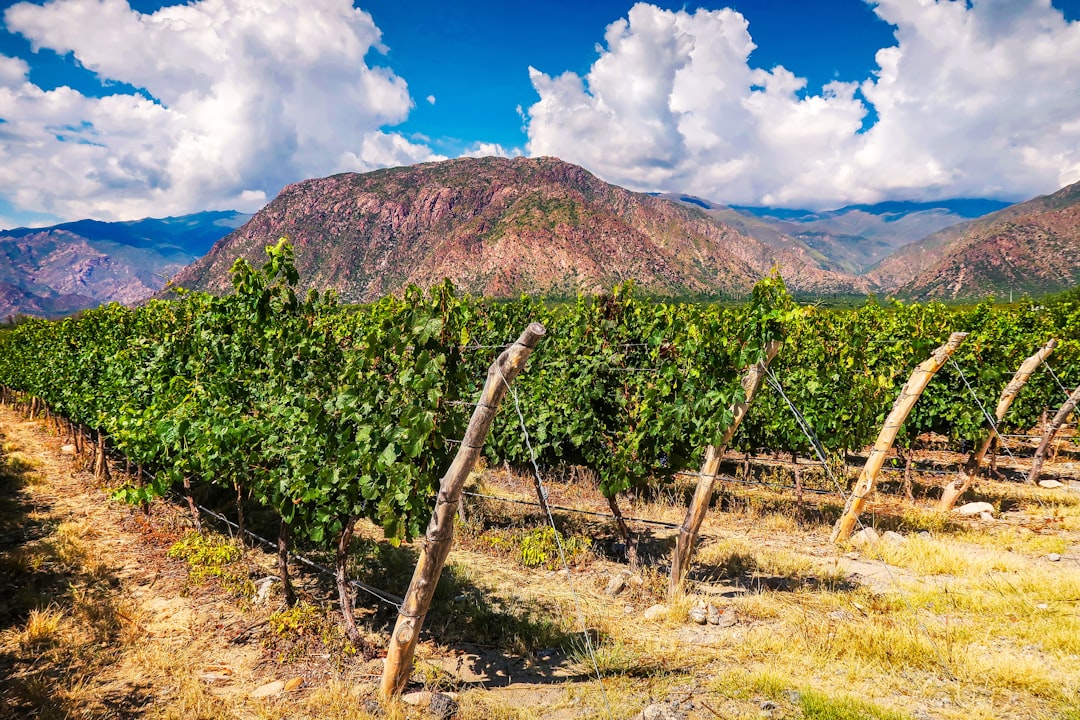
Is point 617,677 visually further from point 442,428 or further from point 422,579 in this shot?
point 442,428

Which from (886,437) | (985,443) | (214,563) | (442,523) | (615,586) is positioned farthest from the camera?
(985,443)

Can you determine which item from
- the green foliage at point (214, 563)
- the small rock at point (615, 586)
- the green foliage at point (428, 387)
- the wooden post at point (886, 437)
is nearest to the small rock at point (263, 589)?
the green foliage at point (214, 563)

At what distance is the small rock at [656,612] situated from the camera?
5645mm

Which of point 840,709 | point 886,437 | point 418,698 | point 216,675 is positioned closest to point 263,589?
point 216,675

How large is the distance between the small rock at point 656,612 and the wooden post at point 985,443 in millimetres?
6204

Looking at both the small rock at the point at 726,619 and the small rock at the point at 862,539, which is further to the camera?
the small rock at the point at 862,539

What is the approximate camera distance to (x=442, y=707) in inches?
157

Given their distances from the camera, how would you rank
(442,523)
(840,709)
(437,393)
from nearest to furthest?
(840,709) → (442,523) → (437,393)

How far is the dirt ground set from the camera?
405cm

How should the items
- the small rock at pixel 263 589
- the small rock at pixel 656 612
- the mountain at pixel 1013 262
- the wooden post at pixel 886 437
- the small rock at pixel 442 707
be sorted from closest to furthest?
the small rock at pixel 442 707, the small rock at pixel 656 612, the small rock at pixel 263 589, the wooden post at pixel 886 437, the mountain at pixel 1013 262

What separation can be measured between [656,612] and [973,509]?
6.67 m

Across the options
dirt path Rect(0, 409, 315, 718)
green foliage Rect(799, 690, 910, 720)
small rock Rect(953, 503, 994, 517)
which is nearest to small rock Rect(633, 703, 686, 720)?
green foliage Rect(799, 690, 910, 720)

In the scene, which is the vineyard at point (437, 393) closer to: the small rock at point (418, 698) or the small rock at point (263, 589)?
the small rock at point (263, 589)

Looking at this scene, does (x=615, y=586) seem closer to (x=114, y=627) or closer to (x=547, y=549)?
(x=547, y=549)
